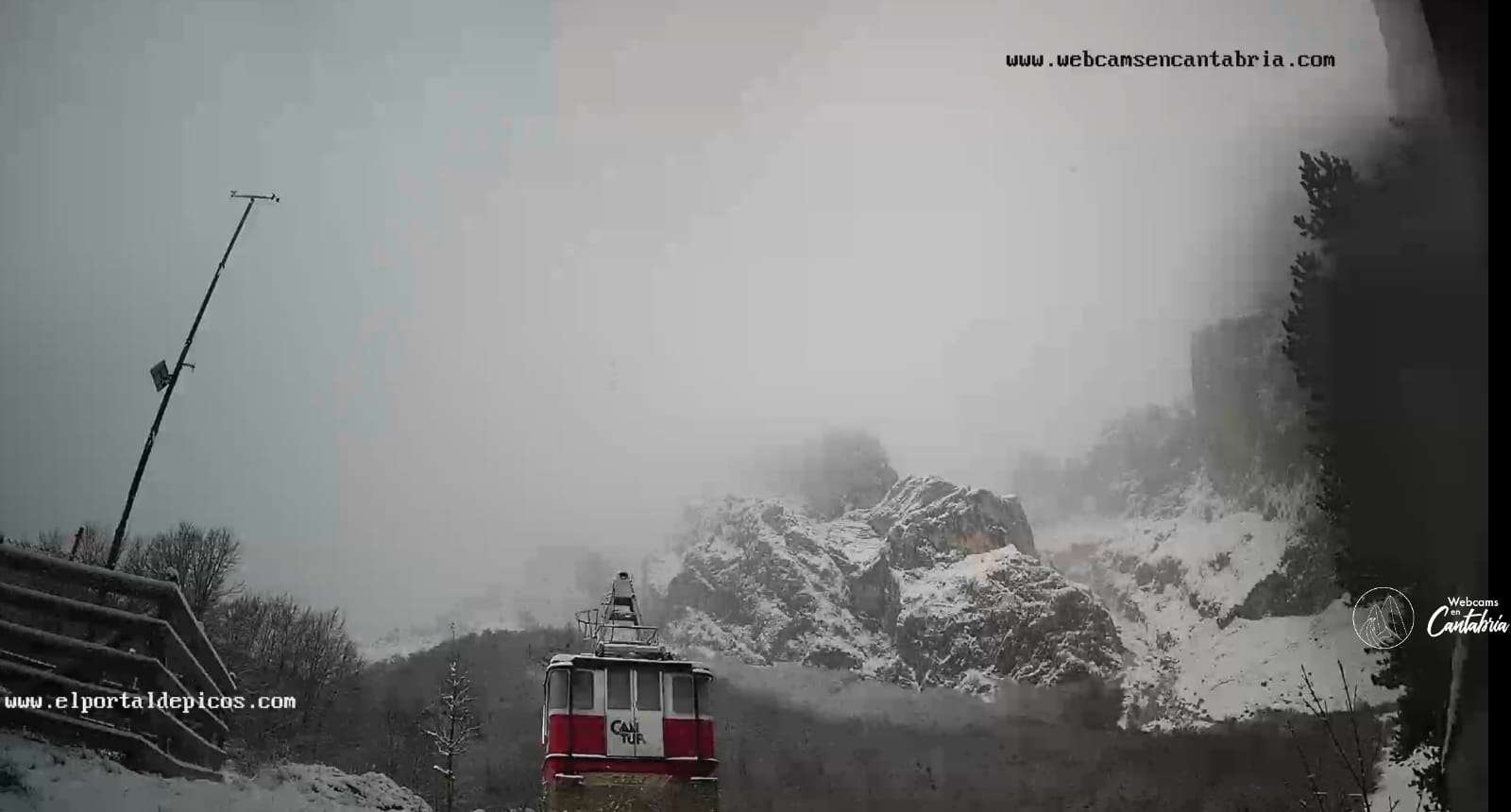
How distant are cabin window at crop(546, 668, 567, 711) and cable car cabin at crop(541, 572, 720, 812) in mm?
11

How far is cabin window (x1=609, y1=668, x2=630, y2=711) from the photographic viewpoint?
10109mm

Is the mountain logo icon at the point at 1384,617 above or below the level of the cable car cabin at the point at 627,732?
above

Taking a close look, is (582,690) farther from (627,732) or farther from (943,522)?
(943,522)

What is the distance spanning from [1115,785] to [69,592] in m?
32.1

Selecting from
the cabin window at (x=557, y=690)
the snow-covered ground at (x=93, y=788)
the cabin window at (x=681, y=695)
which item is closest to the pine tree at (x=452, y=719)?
the cabin window at (x=557, y=690)

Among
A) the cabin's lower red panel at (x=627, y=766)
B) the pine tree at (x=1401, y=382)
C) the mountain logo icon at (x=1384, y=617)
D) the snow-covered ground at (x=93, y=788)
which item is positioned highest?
the pine tree at (x=1401, y=382)

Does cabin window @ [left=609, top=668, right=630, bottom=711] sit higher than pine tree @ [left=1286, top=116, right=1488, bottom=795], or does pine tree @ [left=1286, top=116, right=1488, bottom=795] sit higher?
pine tree @ [left=1286, top=116, right=1488, bottom=795]

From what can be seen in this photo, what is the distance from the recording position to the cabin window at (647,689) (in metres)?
10.2

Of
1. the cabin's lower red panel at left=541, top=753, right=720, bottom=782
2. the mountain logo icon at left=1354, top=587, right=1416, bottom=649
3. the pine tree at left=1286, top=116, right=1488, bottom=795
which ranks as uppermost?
the pine tree at left=1286, top=116, right=1488, bottom=795

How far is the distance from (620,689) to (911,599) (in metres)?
30.2

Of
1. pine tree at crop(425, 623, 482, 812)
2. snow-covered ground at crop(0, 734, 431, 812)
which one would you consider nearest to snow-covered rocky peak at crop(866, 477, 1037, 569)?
pine tree at crop(425, 623, 482, 812)

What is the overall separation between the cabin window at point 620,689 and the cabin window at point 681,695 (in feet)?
1.75

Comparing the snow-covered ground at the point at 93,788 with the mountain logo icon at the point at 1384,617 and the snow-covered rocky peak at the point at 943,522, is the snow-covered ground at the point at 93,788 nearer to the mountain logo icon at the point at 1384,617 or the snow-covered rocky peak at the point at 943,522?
the mountain logo icon at the point at 1384,617

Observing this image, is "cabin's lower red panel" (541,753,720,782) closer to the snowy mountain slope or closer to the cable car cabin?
the cable car cabin
